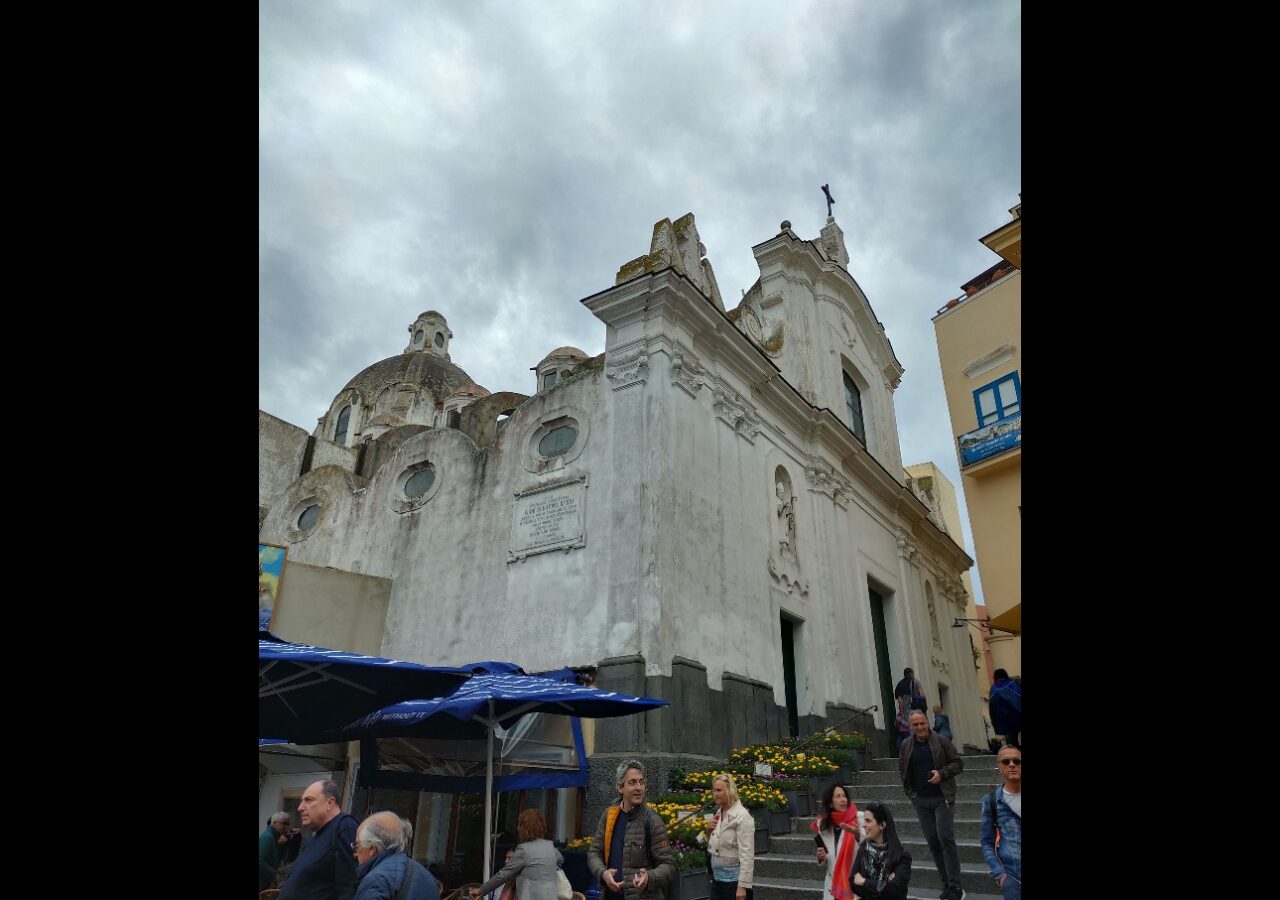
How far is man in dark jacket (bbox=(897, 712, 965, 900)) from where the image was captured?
6.85m

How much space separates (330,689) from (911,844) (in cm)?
657

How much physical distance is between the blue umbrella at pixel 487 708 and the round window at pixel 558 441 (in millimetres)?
6208

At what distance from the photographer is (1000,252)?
1473 cm

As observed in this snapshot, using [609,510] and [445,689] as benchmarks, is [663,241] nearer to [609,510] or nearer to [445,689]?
[609,510]

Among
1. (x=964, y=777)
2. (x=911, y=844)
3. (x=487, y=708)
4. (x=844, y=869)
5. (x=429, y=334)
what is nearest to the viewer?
(x=844, y=869)

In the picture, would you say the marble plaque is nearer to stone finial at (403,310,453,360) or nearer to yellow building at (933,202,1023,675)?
yellow building at (933,202,1023,675)

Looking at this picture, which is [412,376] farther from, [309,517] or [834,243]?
[834,243]

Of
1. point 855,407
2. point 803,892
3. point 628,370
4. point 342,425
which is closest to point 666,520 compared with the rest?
point 628,370

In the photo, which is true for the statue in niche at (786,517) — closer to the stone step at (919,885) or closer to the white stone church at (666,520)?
the white stone church at (666,520)

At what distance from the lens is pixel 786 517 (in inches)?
624

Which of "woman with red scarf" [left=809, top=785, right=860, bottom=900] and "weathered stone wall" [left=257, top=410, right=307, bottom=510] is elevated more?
"weathered stone wall" [left=257, top=410, right=307, bottom=510]

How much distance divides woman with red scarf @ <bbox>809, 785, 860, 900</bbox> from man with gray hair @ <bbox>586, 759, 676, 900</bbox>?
1.10 meters

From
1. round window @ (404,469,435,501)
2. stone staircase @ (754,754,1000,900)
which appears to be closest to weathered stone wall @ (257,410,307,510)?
round window @ (404,469,435,501)
